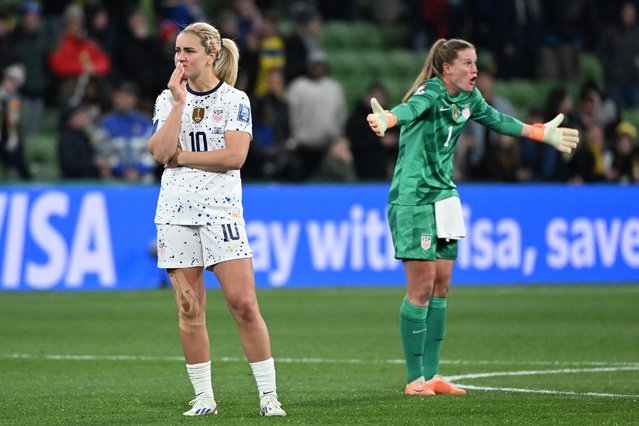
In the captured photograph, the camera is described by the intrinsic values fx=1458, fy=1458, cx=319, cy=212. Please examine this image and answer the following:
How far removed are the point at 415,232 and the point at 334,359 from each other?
2647 mm

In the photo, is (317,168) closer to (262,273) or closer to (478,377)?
(262,273)

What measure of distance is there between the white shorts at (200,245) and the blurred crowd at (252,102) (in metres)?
11.5

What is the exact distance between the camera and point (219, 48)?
27.0 ft

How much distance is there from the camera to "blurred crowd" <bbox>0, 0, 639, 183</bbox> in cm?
2009

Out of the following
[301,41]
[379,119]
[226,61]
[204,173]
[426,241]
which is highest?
[301,41]

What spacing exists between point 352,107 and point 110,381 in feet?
51.8

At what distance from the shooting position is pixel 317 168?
22.0m

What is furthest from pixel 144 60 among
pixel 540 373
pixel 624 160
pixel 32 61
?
pixel 540 373

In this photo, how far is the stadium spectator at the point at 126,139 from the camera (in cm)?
1998

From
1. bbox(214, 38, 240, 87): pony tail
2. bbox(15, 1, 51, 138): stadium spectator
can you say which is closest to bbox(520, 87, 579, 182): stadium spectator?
bbox(15, 1, 51, 138): stadium spectator

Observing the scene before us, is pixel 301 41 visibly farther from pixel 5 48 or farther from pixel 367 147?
pixel 5 48

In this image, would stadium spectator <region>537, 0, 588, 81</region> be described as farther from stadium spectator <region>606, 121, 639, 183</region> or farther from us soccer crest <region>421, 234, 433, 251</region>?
us soccer crest <region>421, 234, 433, 251</region>

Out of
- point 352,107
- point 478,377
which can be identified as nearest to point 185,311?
point 478,377

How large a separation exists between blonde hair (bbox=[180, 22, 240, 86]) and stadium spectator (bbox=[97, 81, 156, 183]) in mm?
11685
